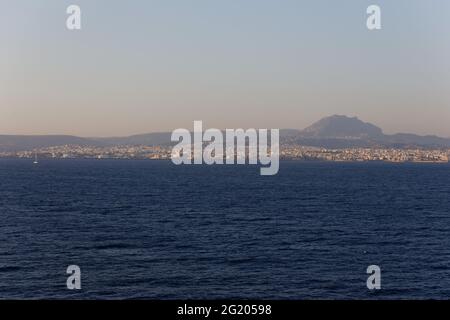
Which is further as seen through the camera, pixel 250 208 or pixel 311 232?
pixel 250 208

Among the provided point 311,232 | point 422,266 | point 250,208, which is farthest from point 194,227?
point 422,266

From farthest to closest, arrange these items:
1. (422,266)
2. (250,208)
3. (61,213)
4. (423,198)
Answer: (423,198), (250,208), (61,213), (422,266)

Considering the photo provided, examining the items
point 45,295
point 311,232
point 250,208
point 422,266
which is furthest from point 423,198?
point 45,295

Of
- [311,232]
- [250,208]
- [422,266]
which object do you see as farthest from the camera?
[250,208]
